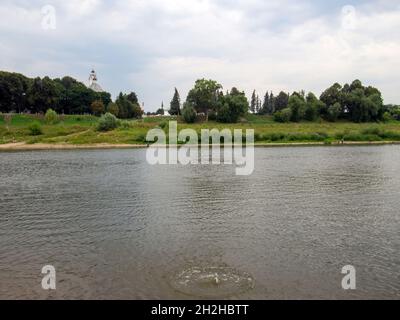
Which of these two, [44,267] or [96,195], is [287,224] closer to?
[44,267]

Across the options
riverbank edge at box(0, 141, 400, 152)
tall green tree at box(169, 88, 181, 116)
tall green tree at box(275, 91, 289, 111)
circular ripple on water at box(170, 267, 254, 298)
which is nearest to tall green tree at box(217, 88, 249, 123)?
tall green tree at box(169, 88, 181, 116)

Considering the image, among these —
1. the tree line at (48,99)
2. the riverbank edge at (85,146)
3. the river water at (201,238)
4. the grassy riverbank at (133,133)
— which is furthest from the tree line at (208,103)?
the river water at (201,238)

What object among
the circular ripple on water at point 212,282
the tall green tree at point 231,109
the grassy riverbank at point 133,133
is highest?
the tall green tree at point 231,109

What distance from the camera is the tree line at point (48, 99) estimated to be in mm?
140500

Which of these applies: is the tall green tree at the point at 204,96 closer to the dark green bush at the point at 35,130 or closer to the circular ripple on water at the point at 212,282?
the dark green bush at the point at 35,130

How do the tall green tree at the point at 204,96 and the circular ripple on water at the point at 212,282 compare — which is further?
the tall green tree at the point at 204,96

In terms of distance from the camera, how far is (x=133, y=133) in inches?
4525

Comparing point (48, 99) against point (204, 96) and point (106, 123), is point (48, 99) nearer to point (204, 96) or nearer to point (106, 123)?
point (106, 123)

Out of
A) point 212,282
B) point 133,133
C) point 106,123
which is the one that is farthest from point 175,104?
point 212,282

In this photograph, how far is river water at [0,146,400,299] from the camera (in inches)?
598

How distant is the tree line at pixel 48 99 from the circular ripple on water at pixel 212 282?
138 metres

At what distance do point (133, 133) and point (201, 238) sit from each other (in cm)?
9622

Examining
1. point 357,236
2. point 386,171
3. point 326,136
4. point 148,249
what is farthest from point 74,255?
point 326,136

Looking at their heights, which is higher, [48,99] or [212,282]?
[48,99]
